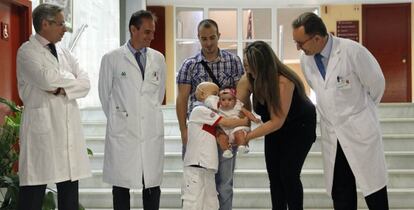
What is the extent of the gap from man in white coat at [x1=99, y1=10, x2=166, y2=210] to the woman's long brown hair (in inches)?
28.4

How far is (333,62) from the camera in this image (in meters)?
2.92

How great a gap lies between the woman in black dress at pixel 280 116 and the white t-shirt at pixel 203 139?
219 mm

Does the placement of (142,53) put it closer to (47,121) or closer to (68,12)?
(47,121)

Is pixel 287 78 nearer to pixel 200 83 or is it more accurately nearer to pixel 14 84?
pixel 200 83

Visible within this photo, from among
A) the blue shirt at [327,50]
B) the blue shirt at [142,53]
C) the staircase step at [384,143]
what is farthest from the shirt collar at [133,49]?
the staircase step at [384,143]

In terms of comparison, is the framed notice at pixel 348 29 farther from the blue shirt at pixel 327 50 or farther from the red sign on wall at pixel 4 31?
the blue shirt at pixel 327 50

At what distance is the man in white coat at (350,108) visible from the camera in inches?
113

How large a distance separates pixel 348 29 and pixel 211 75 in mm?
8611

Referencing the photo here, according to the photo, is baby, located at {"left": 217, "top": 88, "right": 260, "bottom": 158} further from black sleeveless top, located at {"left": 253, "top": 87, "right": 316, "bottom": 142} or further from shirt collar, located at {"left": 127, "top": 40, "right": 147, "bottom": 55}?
shirt collar, located at {"left": 127, "top": 40, "right": 147, "bottom": 55}

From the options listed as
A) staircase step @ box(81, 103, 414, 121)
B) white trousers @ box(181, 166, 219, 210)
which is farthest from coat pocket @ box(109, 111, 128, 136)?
staircase step @ box(81, 103, 414, 121)

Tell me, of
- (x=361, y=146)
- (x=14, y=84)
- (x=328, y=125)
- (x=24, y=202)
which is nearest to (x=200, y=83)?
(x=328, y=125)

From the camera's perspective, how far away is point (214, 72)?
3.37 meters

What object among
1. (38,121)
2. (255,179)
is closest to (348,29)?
(255,179)

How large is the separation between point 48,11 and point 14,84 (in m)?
1.62
